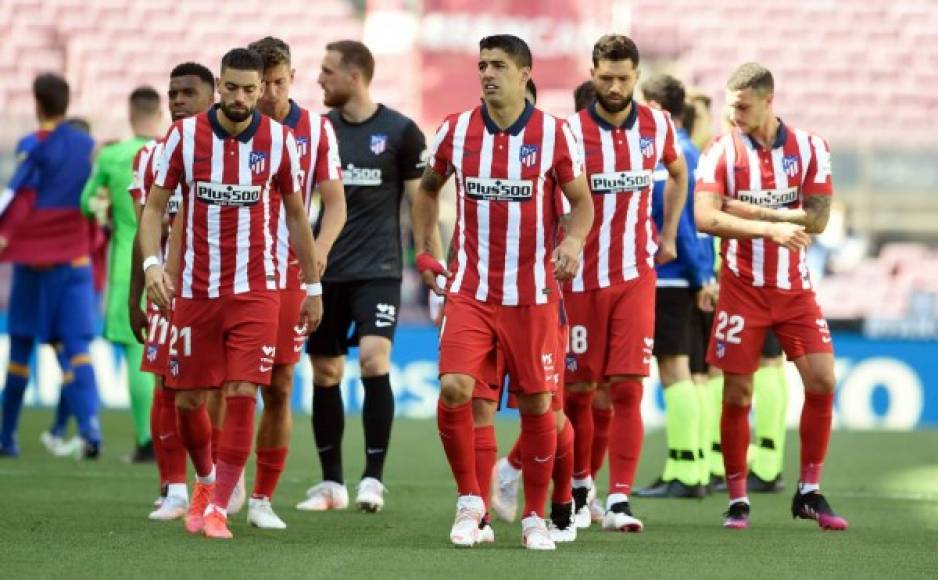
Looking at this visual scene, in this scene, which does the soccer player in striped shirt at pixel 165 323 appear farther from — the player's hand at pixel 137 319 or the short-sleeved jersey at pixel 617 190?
the short-sleeved jersey at pixel 617 190

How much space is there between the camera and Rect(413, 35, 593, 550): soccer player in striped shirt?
21.6ft

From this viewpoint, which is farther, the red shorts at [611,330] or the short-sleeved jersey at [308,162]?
the red shorts at [611,330]

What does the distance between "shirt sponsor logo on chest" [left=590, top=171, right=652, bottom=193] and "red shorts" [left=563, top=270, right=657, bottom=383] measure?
15.4 inches

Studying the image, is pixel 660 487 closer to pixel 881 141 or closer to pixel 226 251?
pixel 226 251

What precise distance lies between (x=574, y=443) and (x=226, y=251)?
6.06ft

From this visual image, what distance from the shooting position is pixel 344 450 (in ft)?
38.7

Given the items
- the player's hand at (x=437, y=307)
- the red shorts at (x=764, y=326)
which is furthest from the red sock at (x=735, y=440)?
the player's hand at (x=437, y=307)

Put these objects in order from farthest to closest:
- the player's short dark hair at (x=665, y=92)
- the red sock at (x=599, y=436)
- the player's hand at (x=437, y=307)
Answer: the player's short dark hair at (x=665, y=92) → the red sock at (x=599, y=436) → the player's hand at (x=437, y=307)

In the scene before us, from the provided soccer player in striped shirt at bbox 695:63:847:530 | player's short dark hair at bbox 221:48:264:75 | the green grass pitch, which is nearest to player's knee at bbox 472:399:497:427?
the green grass pitch

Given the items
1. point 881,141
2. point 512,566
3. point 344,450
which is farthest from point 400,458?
point 881,141

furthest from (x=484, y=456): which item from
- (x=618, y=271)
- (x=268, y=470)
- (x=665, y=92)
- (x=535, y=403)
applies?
(x=665, y=92)

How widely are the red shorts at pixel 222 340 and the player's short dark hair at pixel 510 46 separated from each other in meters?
1.34

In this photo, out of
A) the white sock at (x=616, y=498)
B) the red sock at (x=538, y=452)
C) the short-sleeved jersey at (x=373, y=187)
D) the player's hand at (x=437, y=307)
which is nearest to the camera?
the red sock at (x=538, y=452)

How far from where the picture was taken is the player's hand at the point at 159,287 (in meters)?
6.57
